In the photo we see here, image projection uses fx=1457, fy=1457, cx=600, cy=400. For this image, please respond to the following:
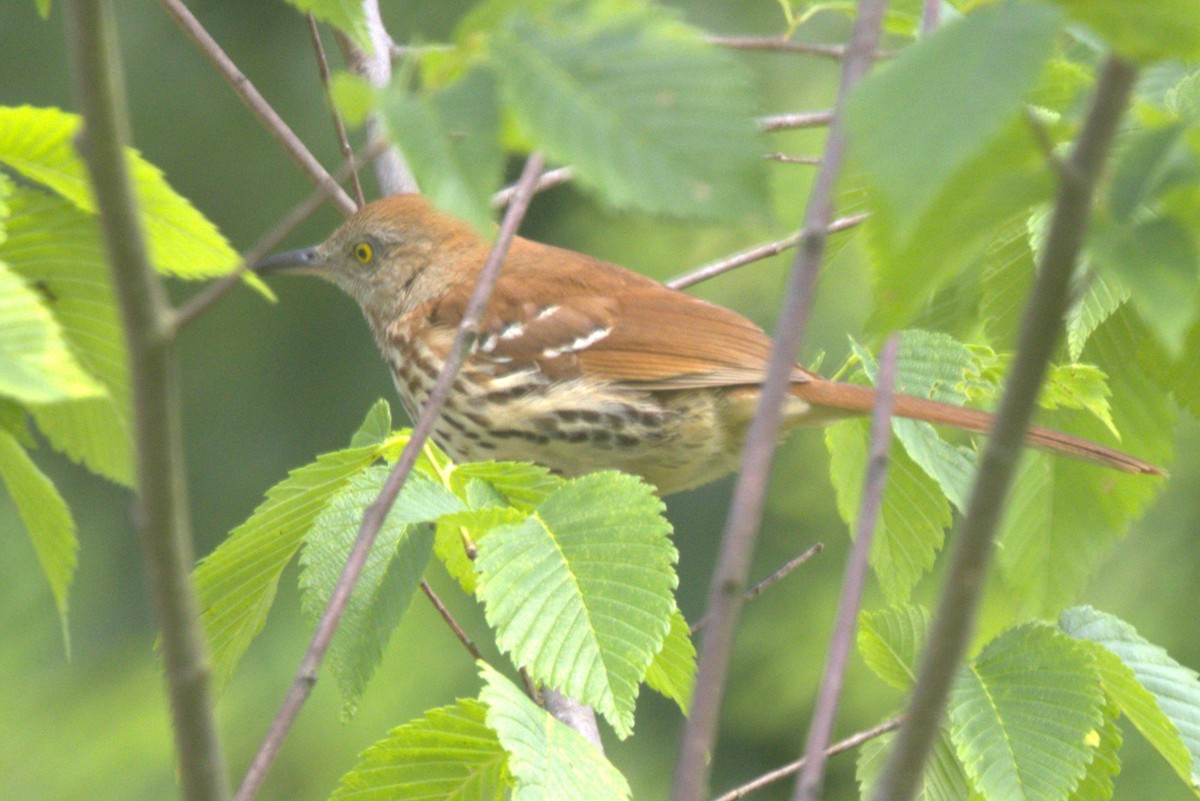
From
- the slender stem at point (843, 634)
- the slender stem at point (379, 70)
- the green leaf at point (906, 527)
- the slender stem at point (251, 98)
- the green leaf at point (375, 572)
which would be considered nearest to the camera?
the slender stem at point (843, 634)

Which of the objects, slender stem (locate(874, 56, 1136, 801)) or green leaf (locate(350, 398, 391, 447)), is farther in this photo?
green leaf (locate(350, 398, 391, 447))

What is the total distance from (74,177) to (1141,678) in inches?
64.2

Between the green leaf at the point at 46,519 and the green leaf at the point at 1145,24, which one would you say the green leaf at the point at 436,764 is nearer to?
the green leaf at the point at 46,519

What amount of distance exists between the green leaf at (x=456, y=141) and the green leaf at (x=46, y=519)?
0.90 meters

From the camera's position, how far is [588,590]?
1.83 m

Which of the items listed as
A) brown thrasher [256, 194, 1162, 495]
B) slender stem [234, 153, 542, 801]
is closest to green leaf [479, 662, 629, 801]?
slender stem [234, 153, 542, 801]

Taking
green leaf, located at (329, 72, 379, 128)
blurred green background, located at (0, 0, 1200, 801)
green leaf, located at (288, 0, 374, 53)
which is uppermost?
green leaf, located at (288, 0, 374, 53)

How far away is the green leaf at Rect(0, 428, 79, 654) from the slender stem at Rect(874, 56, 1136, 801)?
3.72ft

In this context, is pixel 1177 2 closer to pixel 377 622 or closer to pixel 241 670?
pixel 377 622

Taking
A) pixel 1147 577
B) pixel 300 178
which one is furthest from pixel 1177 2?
pixel 300 178

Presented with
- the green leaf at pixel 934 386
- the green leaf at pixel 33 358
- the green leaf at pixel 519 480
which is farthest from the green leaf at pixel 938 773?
the green leaf at pixel 33 358

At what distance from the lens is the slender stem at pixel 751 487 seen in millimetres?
1047

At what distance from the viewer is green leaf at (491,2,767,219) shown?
988 mm

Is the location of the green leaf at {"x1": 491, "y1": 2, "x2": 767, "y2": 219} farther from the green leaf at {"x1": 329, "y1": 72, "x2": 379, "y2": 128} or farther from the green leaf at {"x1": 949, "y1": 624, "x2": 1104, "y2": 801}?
the green leaf at {"x1": 949, "y1": 624, "x2": 1104, "y2": 801}
